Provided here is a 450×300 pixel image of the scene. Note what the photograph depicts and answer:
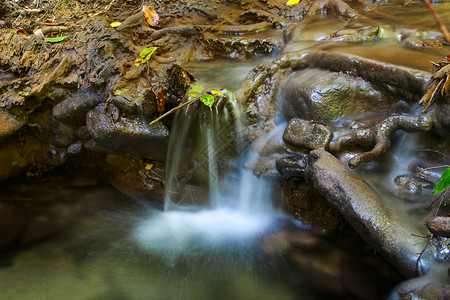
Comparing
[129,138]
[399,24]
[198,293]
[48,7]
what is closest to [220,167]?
[129,138]

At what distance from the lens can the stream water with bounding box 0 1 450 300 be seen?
359cm

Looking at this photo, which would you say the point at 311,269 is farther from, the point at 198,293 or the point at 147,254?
the point at 147,254

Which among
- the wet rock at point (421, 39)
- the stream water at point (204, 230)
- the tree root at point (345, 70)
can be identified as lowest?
the stream water at point (204, 230)

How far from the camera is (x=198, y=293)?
3574mm

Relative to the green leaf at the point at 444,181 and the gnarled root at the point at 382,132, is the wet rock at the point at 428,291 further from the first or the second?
the gnarled root at the point at 382,132

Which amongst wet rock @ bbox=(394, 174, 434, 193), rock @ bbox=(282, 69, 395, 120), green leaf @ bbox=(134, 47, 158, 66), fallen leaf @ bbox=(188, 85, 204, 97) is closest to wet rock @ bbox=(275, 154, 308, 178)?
rock @ bbox=(282, 69, 395, 120)

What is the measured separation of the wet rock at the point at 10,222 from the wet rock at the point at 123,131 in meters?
1.60

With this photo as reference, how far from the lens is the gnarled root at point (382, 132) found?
3.26 metres

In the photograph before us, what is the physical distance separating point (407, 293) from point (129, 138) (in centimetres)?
388

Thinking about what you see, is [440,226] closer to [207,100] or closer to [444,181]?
[444,181]

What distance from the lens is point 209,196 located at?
4.94 m

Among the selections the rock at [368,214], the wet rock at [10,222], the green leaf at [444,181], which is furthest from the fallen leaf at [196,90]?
the wet rock at [10,222]

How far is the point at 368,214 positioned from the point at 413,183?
638 millimetres

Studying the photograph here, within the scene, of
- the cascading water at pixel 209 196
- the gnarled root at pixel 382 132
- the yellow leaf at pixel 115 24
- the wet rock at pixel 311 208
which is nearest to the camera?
the gnarled root at pixel 382 132
